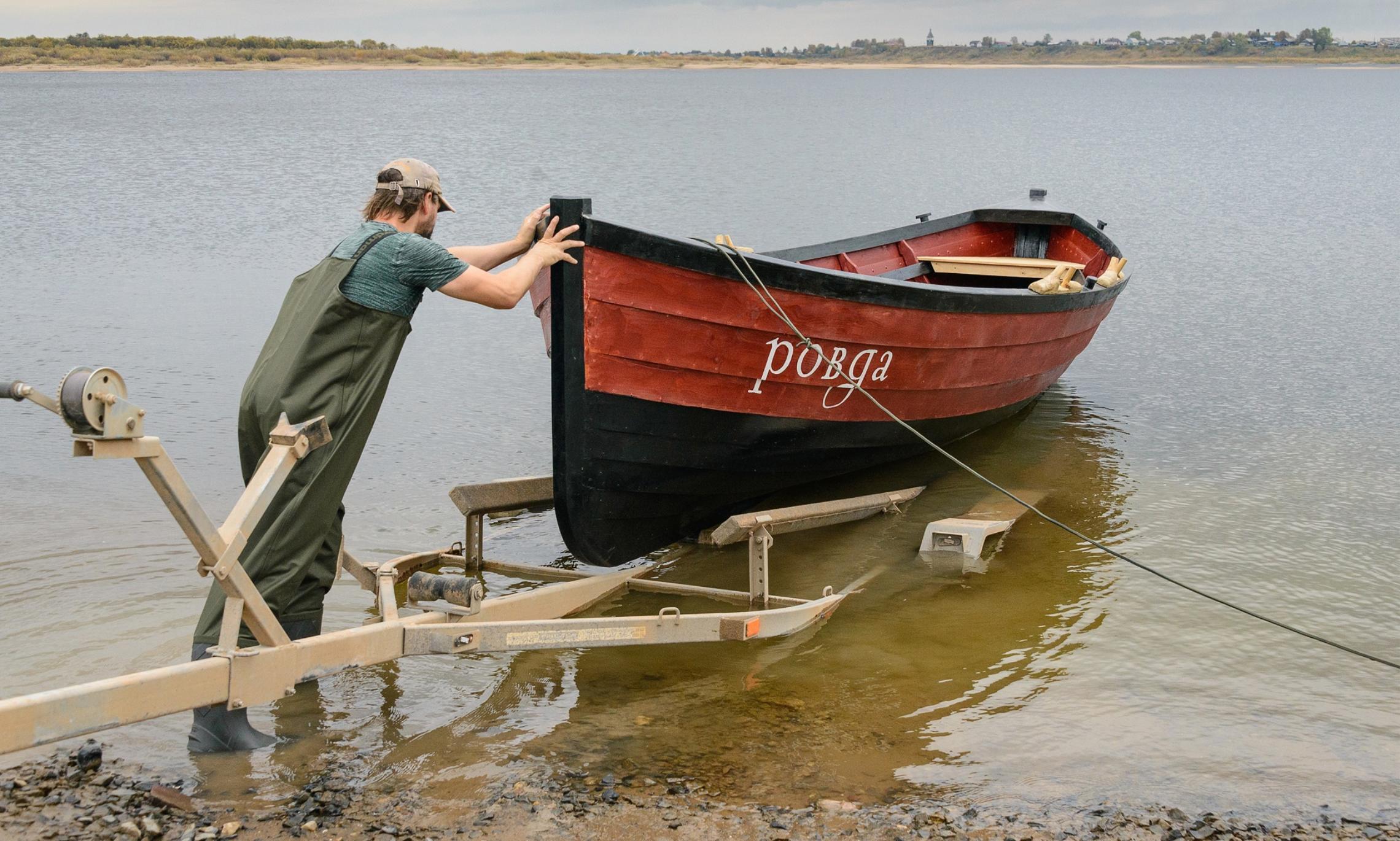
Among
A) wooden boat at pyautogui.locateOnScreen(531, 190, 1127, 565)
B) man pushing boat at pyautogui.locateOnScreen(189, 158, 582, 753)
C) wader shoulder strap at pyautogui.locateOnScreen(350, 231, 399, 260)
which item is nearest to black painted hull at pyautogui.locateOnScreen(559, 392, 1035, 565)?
wooden boat at pyautogui.locateOnScreen(531, 190, 1127, 565)

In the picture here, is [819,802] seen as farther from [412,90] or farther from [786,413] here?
[412,90]

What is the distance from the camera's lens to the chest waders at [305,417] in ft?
13.3

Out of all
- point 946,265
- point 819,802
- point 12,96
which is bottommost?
point 819,802

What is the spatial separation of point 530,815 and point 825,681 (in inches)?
69.9

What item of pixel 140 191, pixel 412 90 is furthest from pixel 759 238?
pixel 412 90

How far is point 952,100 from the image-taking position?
9431cm

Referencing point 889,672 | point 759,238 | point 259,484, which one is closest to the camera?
point 259,484

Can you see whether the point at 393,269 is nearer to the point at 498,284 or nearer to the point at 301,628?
the point at 498,284

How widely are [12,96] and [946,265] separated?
2644 inches

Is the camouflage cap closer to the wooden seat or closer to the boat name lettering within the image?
the boat name lettering

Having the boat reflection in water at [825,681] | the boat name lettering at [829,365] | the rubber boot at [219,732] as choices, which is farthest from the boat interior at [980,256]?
the rubber boot at [219,732]

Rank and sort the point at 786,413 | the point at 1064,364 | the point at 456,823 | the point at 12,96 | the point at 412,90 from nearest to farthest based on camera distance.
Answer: the point at 456,823, the point at 786,413, the point at 1064,364, the point at 12,96, the point at 412,90

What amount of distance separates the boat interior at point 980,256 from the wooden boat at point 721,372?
4.93ft

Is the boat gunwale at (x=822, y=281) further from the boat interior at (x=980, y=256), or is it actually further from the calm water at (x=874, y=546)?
the calm water at (x=874, y=546)
